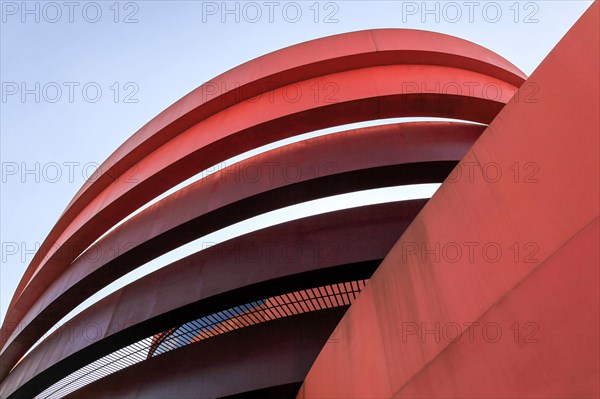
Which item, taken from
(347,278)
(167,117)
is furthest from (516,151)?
(167,117)

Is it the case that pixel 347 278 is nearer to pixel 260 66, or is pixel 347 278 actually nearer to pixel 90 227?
pixel 260 66

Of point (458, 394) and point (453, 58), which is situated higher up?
point (453, 58)

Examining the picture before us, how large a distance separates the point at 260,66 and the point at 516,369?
34.0 ft

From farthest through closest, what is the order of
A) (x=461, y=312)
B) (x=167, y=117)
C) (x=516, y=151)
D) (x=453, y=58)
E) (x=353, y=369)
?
(x=167, y=117) → (x=453, y=58) → (x=353, y=369) → (x=461, y=312) → (x=516, y=151)

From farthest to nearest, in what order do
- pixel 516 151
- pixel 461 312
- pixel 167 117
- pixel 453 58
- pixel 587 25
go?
pixel 167 117
pixel 453 58
pixel 461 312
pixel 516 151
pixel 587 25

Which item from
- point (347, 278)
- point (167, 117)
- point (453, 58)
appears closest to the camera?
point (347, 278)

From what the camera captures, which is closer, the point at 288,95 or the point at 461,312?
the point at 461,312

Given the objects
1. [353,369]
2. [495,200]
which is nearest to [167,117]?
[353,369]

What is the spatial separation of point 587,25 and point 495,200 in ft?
4.24

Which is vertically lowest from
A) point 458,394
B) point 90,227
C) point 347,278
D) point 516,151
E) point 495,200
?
point 458,394

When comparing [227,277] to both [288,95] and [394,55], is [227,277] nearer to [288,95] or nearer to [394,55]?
[288,95]

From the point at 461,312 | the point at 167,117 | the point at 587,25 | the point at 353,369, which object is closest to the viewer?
the point at 587,25

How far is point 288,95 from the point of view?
36.2 ft

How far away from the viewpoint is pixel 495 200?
123 inches
